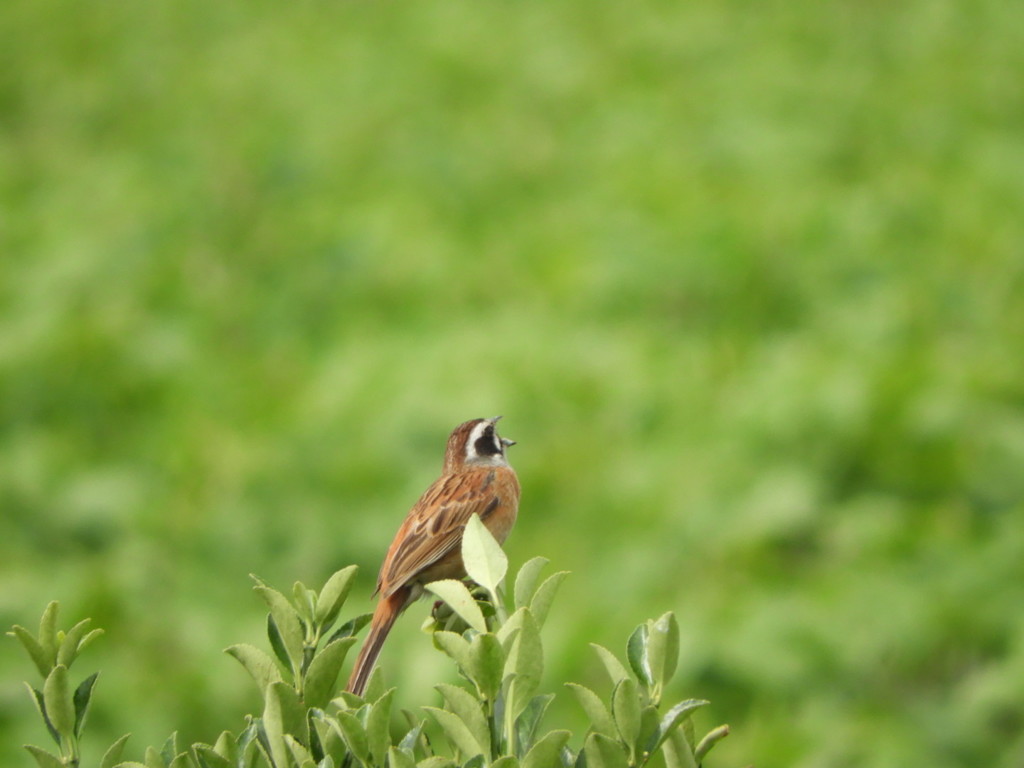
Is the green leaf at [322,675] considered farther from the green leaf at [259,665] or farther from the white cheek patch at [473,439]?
the white cheek patch at [473,439]

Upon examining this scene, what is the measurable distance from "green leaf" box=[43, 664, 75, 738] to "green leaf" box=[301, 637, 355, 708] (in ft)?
1.12

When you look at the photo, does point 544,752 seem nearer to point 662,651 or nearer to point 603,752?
point 603,752

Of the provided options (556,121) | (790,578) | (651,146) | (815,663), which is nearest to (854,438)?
(790,578)

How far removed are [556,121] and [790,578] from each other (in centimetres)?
579

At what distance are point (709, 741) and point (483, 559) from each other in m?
0.40

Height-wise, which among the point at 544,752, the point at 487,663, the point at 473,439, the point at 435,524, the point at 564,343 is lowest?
the point at 544,752

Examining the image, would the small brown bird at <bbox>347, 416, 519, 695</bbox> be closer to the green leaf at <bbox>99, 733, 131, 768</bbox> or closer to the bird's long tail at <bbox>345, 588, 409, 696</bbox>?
the bird's long tail at <bbox>345, 588, 409, 696</bbox>

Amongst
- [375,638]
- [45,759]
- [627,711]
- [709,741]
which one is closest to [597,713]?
[627,711]

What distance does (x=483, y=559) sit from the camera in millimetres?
1792

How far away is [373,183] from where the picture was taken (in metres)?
9.53

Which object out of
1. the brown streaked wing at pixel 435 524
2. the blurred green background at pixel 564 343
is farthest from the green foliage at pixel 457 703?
the blurred green background at pixel 564 343

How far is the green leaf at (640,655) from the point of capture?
5.85 feet

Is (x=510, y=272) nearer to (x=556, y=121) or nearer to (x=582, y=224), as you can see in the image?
(x=582, y=224)

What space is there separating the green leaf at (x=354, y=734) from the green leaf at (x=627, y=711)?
1.10 feet
